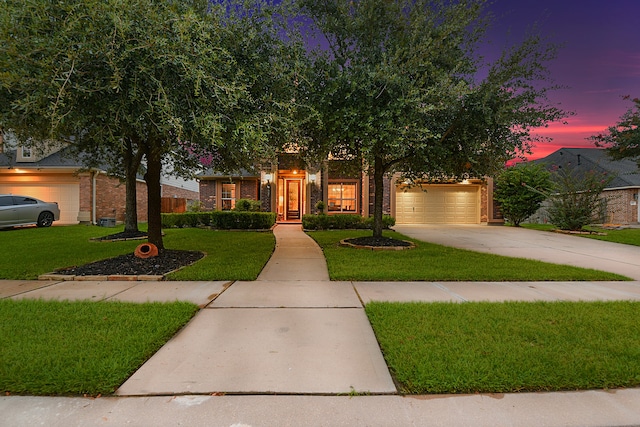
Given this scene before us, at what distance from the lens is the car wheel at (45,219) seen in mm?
13773

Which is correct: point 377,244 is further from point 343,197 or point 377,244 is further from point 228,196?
point 228,196

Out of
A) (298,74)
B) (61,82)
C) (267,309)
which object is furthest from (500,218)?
(61,82)

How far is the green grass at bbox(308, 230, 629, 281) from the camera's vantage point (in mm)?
5707

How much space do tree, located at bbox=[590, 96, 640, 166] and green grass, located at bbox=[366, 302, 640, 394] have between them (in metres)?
12.5

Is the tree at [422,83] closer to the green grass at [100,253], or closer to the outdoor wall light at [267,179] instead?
the green grass at [100,253]

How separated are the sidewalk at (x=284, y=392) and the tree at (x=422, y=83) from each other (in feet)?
13.5

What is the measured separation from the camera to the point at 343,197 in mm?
16797

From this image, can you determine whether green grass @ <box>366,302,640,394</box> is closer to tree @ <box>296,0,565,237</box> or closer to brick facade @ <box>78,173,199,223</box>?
tree @ <box>296,0,565,237</box>

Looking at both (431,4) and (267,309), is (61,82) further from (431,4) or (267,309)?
(431,4)

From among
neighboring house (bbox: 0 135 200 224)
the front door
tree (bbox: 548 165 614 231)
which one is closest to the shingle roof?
neighboring house (bbox: 0 135 200 224)

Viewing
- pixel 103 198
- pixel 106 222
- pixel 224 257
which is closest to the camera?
pixel 224 257

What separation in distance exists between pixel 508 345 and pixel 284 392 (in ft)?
6.92

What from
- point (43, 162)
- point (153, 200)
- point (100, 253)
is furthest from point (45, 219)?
point (153, 200)

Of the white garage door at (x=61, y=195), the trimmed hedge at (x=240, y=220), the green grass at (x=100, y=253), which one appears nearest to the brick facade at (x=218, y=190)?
the trimmed hedge at (x=240, y=220)
